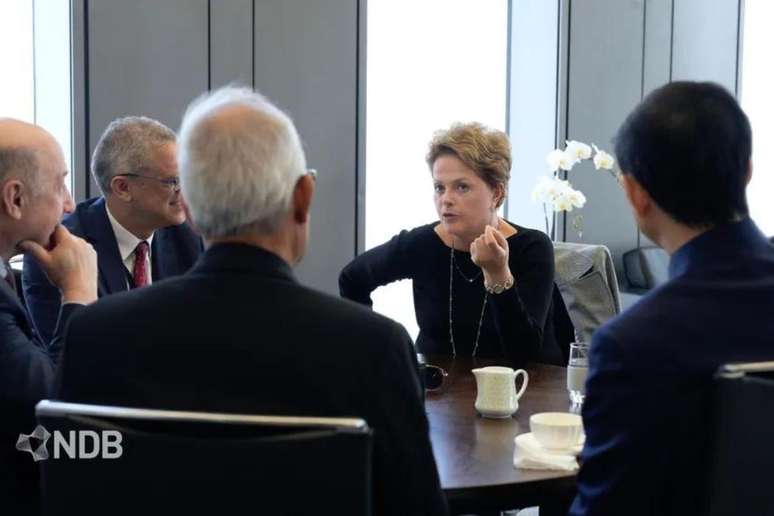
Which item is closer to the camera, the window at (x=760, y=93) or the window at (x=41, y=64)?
the window at (x=41, y=64)

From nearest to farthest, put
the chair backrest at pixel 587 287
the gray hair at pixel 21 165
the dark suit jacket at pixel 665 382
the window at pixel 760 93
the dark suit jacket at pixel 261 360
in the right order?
1. the dark suit jacket at pixel 261 360
2. the dark suit jacket at pixel 665 382
3. the gray hair at pixel 21 165
4. the chair backrest at pixel 587 287
5. the window at pixel 760 93

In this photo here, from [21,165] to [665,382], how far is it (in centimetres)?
142

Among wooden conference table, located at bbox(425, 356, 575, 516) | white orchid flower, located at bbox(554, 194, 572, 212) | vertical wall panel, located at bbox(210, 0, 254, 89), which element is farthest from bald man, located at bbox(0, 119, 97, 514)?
vertical wall panel, located at bbox(210, 0, 254, 89)

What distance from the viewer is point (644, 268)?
6.32 metres

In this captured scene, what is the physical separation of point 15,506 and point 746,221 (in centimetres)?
138

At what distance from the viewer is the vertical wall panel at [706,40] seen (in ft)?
22.7

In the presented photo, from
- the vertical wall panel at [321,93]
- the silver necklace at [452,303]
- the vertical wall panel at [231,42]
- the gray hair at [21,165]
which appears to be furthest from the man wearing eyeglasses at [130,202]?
the vertical wall panel at [321,93]

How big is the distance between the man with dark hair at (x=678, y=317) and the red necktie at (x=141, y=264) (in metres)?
1.76

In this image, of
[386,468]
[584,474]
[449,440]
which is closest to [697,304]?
[584,474]

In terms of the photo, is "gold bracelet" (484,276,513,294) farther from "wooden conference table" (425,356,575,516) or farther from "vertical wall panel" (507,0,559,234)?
"vertical wall panel" (507,0,559,234)

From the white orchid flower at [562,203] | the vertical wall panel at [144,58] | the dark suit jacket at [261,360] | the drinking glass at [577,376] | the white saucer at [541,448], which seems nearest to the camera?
the dark suit jacket at [261,360]

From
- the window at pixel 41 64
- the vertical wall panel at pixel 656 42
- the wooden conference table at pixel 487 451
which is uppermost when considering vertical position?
the vertical wall panel at pixel 656 42

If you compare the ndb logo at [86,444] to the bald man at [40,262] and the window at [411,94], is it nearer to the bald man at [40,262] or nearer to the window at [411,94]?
the bald man at [40,262]

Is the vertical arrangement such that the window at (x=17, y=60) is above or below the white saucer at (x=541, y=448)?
above
